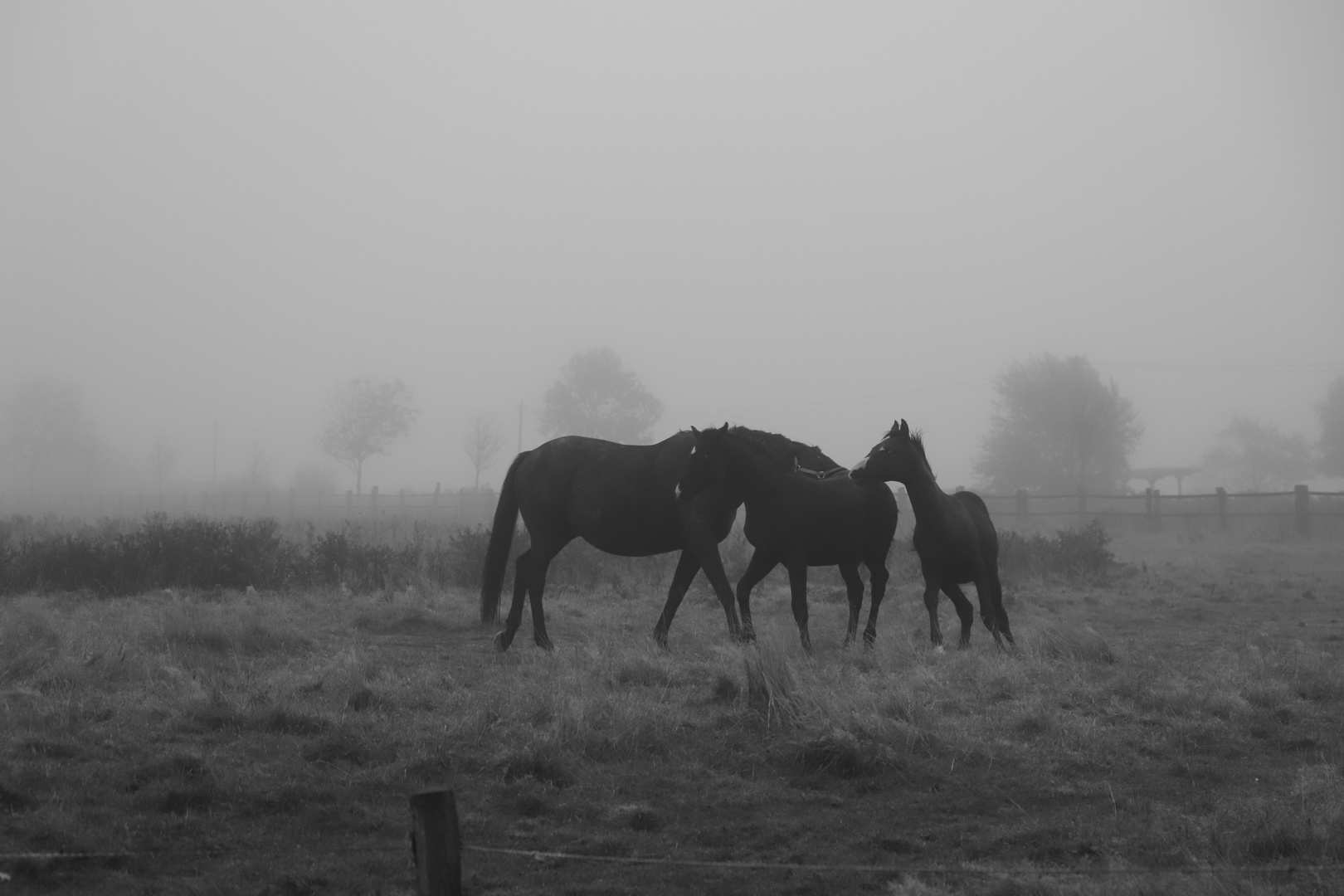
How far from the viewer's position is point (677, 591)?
9.77m

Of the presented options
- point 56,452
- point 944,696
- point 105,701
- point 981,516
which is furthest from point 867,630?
point 56,452

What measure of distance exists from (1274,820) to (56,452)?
3534 inches

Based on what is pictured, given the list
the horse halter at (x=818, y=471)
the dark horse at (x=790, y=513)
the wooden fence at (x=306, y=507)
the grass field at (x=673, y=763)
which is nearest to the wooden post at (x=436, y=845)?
the grass field at (x=673, y=763)

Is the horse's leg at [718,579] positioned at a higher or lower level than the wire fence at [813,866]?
higher

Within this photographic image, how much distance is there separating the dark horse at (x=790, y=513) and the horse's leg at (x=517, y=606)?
6.00 ft

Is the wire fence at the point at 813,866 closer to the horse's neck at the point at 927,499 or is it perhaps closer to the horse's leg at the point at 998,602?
the horse's neck at the point at 927,499

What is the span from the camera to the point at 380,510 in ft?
163

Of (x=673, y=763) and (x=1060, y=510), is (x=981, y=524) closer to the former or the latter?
(x=673, y=763)

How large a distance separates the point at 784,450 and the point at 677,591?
1.64 m

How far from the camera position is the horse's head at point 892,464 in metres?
9.42

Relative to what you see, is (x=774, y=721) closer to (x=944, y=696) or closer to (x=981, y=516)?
(x=944, y=696)

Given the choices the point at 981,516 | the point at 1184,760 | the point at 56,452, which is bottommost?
the point at 1184,760

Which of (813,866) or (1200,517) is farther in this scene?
(1200,517)

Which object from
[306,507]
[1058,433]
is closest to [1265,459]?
[1058,433]
